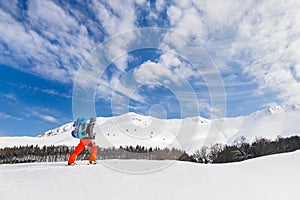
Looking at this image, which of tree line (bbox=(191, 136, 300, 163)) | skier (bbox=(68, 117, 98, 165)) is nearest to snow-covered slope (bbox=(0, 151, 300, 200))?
skier (bbox=(68, 117, 98, 165))

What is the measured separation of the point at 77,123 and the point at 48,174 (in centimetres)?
355

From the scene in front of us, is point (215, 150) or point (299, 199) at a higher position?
point (215, 150)

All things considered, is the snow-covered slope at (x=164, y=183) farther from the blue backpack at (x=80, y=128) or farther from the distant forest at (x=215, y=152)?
the distant forest at (x=215, y=152)

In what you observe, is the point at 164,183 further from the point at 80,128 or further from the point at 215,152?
the point at 215,152

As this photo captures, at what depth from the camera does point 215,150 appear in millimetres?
81312

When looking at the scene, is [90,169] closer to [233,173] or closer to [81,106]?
[81,106]

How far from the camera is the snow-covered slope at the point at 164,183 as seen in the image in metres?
6.16

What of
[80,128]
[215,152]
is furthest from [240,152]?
[80,128]

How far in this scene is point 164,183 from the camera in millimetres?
7133

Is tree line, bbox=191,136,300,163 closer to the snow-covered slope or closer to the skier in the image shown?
the skier

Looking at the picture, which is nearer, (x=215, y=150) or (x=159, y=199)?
(x=159, y=199)

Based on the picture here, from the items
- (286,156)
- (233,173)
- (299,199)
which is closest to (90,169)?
(233,173)

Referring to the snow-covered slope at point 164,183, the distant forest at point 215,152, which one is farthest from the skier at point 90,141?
the distant forest at point 215,152

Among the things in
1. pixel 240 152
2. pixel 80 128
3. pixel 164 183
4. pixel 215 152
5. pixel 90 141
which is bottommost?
pixel 164 183
